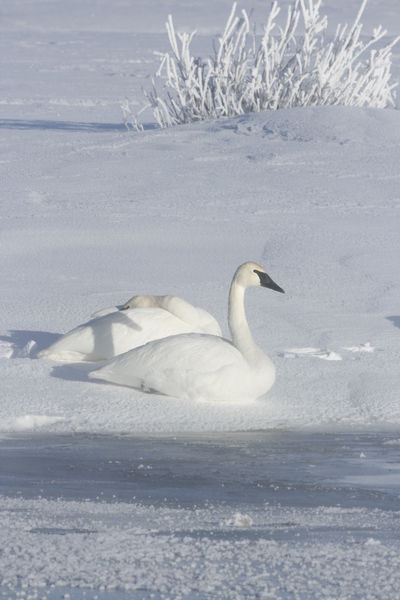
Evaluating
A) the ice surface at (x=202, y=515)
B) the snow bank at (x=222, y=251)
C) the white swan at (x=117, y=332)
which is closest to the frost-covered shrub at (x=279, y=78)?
the snow bank at (x=222, y=251)

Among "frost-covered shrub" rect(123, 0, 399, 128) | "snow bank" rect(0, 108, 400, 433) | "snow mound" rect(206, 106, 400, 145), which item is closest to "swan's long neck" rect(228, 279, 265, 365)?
"snow bank" rect(0, 108, 400, 433)

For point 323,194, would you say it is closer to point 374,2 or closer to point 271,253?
point 271,253

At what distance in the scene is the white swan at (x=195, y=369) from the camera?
18.8 feet

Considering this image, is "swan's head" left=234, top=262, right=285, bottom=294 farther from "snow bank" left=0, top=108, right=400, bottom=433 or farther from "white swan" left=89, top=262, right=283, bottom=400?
"snow bank" left=0, top=108, right=400, bottom=433

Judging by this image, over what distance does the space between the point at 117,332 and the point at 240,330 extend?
2.56ft

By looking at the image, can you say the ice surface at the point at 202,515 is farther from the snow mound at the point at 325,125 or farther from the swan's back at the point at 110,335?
the snow mound at the point at 325,125

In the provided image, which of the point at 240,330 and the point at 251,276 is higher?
the point at 251,276

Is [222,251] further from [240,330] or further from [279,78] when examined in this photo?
[279,78]

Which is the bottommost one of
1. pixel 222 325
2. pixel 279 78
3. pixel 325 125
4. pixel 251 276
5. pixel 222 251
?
pixel 222 325

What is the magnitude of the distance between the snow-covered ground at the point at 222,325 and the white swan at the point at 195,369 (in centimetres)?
7

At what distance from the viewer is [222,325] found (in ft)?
24.2

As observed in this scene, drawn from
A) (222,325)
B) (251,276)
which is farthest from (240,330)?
A: (222,325)

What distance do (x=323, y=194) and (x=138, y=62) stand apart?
21339mm

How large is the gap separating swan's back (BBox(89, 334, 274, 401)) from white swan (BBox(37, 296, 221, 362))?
57cm
